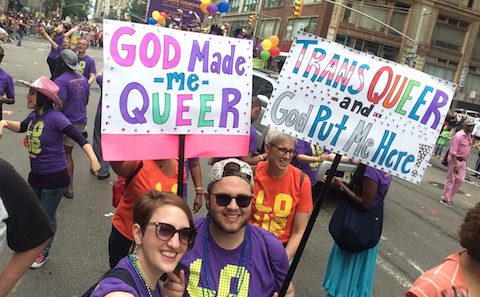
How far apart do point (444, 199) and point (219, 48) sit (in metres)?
Answer: 9.13

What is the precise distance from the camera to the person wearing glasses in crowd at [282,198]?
9.52 ft

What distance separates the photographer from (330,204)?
7.34 meters

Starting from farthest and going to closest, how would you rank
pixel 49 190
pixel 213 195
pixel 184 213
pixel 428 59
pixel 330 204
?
pixel 428 59 < pixel 330 204 < pixel 49 190 < pixel 213 195 < pixel 184 213

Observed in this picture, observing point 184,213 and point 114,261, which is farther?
point 114,261

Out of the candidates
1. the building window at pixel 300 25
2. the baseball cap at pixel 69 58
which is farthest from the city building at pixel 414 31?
the baseball cap at pixel 69 58

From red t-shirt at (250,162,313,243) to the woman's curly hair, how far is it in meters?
1.13

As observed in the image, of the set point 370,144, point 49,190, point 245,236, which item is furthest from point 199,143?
point 49,190

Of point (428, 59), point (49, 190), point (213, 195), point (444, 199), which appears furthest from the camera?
point (428, 59)

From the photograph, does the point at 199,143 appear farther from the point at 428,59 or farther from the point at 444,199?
the point at 428,59

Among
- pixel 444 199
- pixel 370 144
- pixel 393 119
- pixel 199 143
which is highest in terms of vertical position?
pixel 393 119

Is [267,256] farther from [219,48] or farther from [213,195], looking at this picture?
[219,48]

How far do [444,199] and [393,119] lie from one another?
8676 mm

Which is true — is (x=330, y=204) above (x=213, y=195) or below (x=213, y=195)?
below

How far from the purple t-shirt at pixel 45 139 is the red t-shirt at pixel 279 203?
182cm
